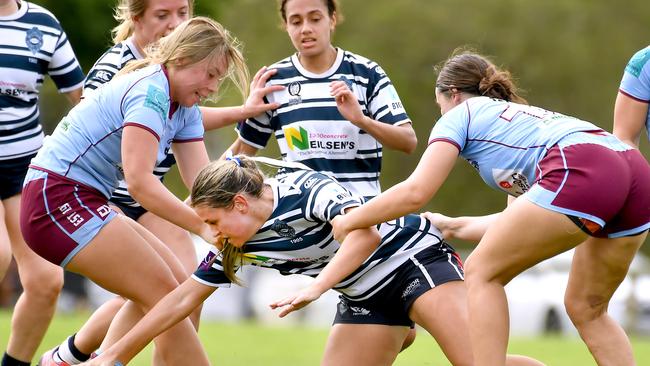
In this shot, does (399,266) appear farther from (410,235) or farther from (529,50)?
(529,50)

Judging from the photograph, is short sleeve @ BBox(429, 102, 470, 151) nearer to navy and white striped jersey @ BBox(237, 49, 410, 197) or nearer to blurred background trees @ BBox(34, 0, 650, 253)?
navy and white striped jersey @ BBox(237, 49, 410, 197)

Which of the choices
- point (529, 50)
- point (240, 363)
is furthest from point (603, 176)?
point (529, 50)

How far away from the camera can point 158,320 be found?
15.3 feet

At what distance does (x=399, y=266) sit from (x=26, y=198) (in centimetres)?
165

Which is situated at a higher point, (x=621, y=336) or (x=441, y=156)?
(x=441, y=156)

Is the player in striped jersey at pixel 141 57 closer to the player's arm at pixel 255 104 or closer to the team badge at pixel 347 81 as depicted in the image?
the player's arm at pixel 255 104

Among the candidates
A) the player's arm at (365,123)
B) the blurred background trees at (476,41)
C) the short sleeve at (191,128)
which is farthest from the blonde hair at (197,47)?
the blurred background trees at (476,41)

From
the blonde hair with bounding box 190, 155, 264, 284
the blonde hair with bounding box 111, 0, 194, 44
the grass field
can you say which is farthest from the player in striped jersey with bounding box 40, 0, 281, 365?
the grass field

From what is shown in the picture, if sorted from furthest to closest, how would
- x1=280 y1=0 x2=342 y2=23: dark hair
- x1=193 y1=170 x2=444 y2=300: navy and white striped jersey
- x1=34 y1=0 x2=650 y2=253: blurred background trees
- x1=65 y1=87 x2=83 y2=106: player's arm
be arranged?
x1=34 y1=0 x2=650 y2=253: blurred background trees, x1=65 y1=87 x2=83 y2=106: player's arm, x1=280 y1=0 x2=342 y2=23: dark hair, x1=193 y1=170 x2=444 y2=300: navy and white striped jersey

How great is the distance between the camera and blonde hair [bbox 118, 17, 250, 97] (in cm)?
480

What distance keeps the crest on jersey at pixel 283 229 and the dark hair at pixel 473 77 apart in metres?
0.91

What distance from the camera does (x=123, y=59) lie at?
18.8 feet

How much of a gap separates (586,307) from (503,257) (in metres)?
0.74

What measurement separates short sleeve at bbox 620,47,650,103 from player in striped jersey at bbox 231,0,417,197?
1090 millimetres
